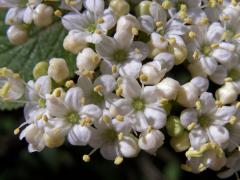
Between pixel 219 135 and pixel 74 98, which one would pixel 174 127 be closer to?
pixel 219 135

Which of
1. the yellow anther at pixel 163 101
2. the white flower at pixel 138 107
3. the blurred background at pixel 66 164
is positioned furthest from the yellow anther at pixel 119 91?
the blurred background at pixel 66 164

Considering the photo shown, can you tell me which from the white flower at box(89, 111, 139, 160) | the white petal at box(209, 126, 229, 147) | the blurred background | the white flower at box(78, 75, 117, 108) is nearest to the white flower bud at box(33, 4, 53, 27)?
the white flower at box(78, 75, 117, 108)

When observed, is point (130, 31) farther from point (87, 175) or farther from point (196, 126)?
point (87, 175)

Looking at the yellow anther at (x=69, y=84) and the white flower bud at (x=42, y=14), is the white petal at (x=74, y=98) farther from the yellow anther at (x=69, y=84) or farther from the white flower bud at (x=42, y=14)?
the white flower bud at (x=42, y=14)

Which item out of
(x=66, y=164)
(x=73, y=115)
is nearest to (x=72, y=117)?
(x=73, y=115)

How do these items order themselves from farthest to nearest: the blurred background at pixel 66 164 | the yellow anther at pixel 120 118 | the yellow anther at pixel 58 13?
1. the blurred background at pixel 66 164
2. the yellow anther at pixel 58 13
3. the yellow anther at pixel 120 118

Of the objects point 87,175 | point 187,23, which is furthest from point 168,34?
point 87,175

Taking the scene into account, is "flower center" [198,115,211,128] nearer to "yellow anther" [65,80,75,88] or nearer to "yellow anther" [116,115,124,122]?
"yellow anther" [116,115,124,122]
